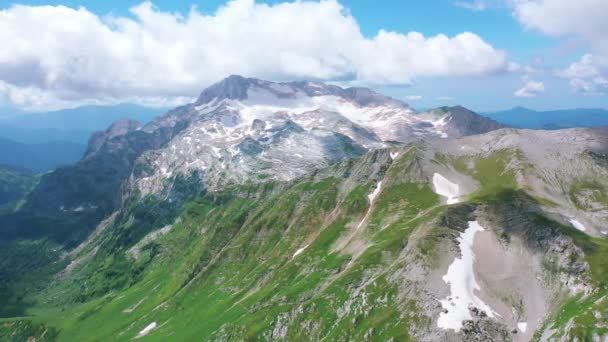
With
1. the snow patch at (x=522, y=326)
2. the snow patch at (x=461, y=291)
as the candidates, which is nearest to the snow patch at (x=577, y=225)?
the snow patch at (x=461, y=291)

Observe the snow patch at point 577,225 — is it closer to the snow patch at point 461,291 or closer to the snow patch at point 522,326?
the snow patch at point 461,291

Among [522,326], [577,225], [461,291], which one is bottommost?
[522,326]

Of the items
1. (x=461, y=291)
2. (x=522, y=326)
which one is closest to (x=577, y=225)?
(x=522, y=326)

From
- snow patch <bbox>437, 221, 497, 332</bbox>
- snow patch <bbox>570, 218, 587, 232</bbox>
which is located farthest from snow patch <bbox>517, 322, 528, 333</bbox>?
snow patch <bbox>570, 218, 587, 232</bbox>

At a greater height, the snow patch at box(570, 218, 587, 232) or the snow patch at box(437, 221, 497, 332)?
the snow patch at box(570, 218, 587, 232)

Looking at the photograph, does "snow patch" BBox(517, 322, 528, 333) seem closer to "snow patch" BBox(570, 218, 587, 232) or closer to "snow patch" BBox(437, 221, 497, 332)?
"snow patch" BBox(437, 221, 497, 332)

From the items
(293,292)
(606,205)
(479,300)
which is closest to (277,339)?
(293,292)

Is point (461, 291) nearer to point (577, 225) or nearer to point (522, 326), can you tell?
point (522, 326)

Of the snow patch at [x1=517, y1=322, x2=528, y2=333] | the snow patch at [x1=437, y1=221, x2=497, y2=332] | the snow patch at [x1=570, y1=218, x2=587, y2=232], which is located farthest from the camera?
the snow patch at [x1=570, y1=218, x2=587, y2=232]

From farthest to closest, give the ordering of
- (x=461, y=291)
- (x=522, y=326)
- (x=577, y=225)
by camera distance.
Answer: (x=577, y=225), (x=461, y=291), (x=522, y=326)
